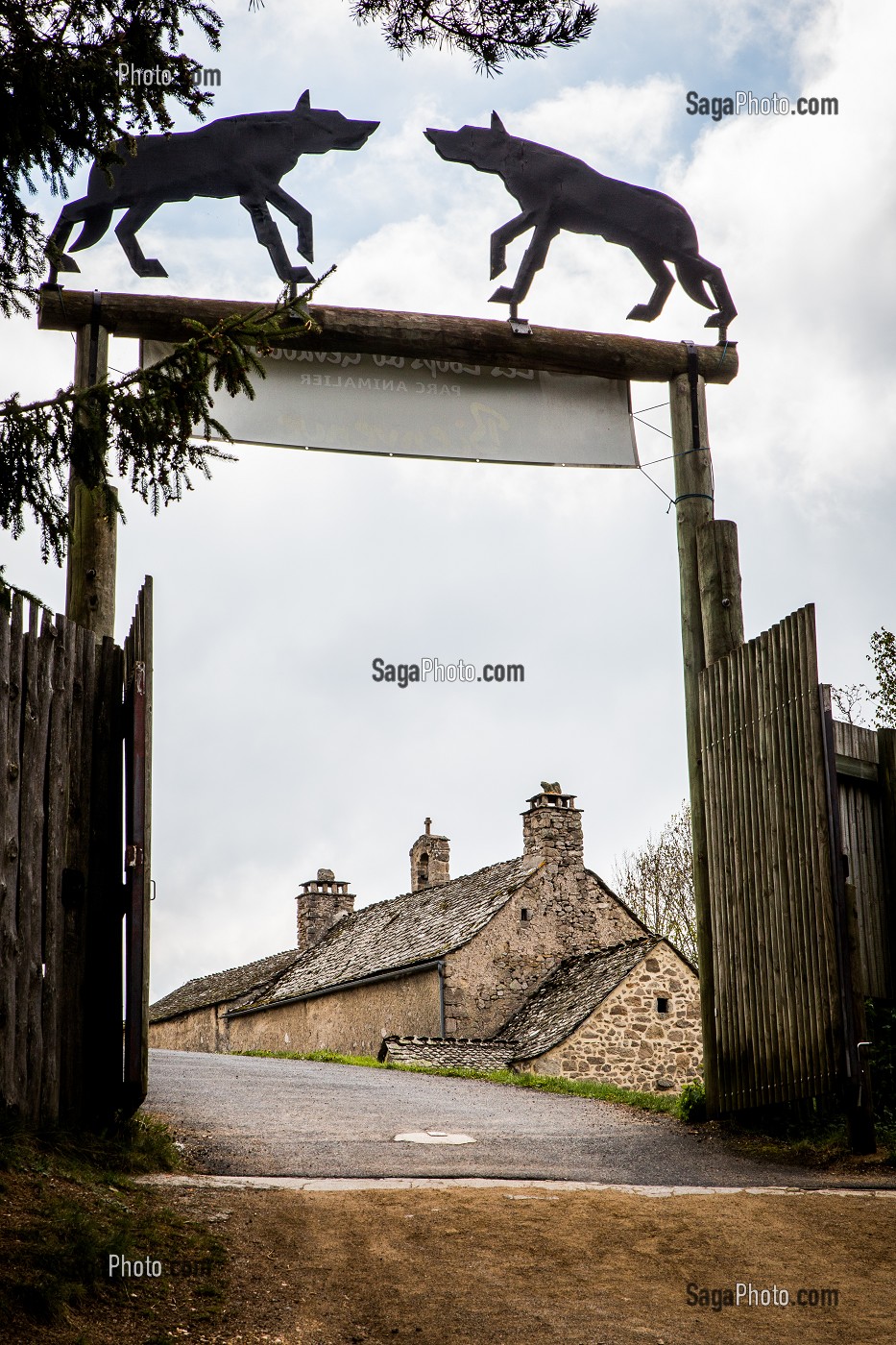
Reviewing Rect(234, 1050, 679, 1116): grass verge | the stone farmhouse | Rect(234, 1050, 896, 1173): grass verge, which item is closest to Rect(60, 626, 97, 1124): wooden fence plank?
Rect(234, 1050, 896, 1173): grass verge

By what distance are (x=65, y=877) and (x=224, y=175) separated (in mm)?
5041

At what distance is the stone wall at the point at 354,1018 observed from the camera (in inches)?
1028

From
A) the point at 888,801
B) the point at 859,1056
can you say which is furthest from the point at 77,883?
the point at 888,801

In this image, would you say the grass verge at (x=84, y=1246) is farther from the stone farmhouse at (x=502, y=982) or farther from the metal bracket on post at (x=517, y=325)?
the stone farmhouse at (x=502, y=982)

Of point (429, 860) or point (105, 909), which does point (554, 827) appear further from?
point (105, 909)

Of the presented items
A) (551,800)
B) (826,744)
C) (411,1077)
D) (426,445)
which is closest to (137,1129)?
(826,744)

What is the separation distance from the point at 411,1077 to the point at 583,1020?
768cm

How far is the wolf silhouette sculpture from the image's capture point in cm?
980

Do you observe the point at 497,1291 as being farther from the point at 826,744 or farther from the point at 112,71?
the point at 112,71

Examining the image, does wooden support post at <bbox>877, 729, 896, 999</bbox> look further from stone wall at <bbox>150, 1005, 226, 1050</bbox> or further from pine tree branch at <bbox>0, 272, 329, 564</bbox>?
stone wall at <bbox>150, 1005, 226, 1050</bbox>

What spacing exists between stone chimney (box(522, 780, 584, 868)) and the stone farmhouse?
0.03 meters

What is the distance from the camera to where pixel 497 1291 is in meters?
5.05

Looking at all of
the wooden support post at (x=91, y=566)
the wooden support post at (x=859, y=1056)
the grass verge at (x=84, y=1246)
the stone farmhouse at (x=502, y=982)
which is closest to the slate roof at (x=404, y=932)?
the stone farmhouse at (x=502, y=982)

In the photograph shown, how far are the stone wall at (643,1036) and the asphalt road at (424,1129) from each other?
9.44m
